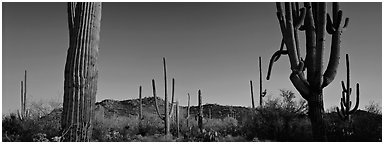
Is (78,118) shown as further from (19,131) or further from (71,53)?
(19,131)

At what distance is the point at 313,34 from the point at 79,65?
466 centimetres

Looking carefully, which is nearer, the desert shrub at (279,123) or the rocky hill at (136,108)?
the desert shrub at (279,123)

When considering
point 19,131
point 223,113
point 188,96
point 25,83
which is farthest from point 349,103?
point 223,113

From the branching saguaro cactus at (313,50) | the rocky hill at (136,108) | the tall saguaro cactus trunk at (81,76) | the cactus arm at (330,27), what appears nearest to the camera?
the tall saguaro cactus trunk at (81,76)

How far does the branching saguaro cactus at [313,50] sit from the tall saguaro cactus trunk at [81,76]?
12.3 feet

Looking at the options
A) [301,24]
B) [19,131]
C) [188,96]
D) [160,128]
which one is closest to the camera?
[301,24]

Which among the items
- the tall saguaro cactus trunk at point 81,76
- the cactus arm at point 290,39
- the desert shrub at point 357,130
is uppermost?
the cactus arm at point 290,39

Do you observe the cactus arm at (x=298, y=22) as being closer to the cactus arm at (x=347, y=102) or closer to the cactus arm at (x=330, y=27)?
the cactus arm at (x=330, y=27)

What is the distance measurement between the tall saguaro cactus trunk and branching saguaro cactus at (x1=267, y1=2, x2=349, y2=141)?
375 cm

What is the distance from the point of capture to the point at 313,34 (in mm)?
7918

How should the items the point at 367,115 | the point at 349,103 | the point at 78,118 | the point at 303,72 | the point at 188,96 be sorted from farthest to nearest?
the point at 188,96, the point at 349,103, the point at 367,115, the point at 303,72, the point at 78,118

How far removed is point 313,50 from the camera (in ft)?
25.4

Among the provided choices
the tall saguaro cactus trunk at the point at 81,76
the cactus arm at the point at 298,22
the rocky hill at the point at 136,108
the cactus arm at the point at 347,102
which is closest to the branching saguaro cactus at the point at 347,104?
the cactus arm at the point at 347,102

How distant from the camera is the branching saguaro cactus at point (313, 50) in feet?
23.8
